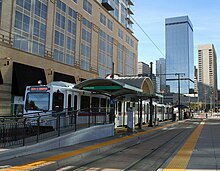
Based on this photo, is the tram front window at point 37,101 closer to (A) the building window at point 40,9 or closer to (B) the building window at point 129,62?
(A) the building window at point 40,9

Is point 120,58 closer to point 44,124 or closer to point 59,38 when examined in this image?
point 59,38

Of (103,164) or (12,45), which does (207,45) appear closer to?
(12,45)

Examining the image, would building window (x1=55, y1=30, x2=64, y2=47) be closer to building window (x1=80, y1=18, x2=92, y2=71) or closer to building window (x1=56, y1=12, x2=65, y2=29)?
building window (x1=56, y1=12, x2=65, y2=29)

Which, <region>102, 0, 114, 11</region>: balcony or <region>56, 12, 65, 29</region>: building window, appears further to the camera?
<region>102, 0, 114, 11</region>: balcony

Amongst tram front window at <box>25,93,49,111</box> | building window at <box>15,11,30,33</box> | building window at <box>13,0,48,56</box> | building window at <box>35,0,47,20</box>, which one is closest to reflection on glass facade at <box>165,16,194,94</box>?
building window at <box>13,0,48,56</box>

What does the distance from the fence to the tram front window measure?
2.46 m

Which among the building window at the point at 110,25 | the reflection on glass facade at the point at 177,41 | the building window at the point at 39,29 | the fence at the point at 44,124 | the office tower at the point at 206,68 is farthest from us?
the office tower at the point at 206,68

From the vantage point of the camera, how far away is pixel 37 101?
17281 mm

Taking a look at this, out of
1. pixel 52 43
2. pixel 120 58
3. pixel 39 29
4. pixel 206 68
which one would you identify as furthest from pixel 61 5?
pixel 206 68

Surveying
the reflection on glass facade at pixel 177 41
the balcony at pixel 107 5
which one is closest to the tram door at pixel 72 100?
the reflection on glass facade at pixel 177 41

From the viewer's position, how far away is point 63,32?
42.0m

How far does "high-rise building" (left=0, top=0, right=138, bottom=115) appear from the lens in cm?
3069

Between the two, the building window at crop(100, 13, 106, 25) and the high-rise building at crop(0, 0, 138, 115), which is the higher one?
the building window at crop(100, 13, 106, 25)

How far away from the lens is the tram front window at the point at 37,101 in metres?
16.9
